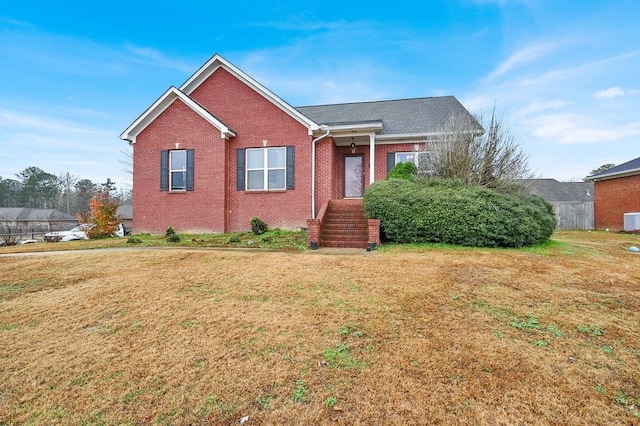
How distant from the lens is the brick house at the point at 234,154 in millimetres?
11930

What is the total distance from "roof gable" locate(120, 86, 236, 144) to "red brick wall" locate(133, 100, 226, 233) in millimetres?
177

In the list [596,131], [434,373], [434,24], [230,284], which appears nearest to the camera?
[434,373]

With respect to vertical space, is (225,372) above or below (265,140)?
below

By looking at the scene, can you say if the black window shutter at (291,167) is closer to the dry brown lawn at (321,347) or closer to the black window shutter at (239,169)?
the black window shutter at (239,169)

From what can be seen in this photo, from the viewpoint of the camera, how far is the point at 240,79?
1247 centimetres

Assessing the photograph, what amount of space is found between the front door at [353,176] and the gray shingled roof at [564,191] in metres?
24.8

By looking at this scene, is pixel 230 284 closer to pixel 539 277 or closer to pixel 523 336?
pixel 523 336

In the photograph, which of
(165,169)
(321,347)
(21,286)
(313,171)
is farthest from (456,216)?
(165,169)

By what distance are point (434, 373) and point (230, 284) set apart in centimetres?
347

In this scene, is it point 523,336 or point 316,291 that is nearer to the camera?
point 523,336

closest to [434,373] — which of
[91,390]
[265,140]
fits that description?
[91,390]

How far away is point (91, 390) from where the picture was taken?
2332 millimetres

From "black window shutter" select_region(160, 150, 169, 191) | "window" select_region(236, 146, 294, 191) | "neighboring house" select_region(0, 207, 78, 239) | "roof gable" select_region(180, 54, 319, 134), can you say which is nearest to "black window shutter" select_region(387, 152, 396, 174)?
"roof gable" select_region(180, 54, 319, 134)

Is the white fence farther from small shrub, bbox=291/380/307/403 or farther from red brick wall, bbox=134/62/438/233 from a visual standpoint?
small shrub, bbox=291/380/307/403
